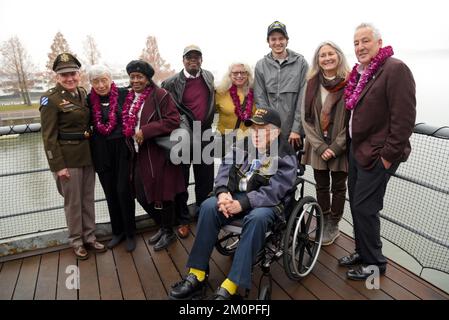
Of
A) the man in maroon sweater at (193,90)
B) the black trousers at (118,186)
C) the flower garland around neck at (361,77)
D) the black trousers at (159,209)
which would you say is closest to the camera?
the flower garland around neck at (361,77)

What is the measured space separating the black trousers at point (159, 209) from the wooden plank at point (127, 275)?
1.24 ft

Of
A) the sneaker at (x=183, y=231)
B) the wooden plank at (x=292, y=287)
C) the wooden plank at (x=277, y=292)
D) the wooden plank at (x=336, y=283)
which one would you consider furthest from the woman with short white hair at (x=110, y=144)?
the wooden plank at (x=336, y=283)

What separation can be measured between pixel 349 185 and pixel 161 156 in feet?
4.83

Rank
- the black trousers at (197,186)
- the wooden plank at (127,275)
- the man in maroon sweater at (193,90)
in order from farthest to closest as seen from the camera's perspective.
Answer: the black trousers at (197,186)
the man in maroon sweater at (193,90)
the wooden plank at (127,275)

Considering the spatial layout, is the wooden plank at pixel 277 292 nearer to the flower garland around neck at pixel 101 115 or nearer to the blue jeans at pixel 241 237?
the blue jeans at pixel 241 237

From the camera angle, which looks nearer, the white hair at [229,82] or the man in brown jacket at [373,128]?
the man in brown jacket at [373,128]

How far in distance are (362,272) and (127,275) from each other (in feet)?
5.65

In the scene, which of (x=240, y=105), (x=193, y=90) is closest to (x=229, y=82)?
(x=240, y=105)

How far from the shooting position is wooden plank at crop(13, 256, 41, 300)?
2.25 metres

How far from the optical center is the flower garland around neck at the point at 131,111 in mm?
2521

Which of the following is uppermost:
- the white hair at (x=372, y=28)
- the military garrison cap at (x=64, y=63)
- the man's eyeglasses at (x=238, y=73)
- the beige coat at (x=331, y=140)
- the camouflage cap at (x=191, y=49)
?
the white hair at (x=372, y=28)

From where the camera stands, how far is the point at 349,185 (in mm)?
2373

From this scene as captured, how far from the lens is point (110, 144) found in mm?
2598
